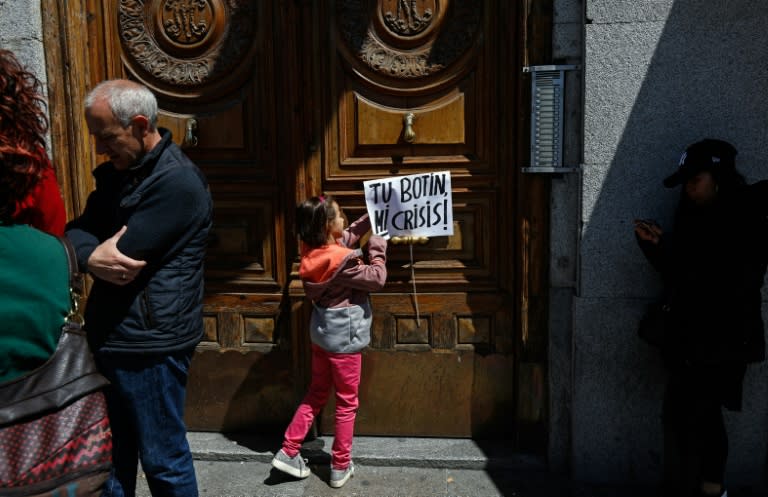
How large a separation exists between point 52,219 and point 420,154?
2.38 m

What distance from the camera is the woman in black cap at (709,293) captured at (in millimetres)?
3412

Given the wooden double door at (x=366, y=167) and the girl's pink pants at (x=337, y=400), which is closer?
the girl's pink pants at (x=337, y=400)

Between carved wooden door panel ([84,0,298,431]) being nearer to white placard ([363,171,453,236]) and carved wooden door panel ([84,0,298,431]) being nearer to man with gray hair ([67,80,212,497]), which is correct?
white placard ([363,171,453,236])

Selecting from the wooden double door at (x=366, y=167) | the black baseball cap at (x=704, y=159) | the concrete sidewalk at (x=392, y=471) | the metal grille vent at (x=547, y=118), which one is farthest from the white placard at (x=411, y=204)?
the concrete sidewalk at (x=392, y=471)

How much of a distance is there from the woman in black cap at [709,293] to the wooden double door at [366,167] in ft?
2.68

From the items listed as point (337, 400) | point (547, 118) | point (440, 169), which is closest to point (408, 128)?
point (440, 169)

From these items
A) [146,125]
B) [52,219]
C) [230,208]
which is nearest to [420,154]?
[230,208]

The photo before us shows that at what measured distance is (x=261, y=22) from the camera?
438cm

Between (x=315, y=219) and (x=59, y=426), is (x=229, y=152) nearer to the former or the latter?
(x=315, y=219)

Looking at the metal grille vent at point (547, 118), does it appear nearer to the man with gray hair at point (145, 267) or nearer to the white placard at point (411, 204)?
the white placard at point (411, 204)

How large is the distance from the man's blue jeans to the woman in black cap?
2375 mm

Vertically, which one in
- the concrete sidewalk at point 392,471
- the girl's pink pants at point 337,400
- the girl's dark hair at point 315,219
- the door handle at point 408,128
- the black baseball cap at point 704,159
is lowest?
the concrete sidewalk at point 392,471

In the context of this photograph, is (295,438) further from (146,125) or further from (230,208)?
(146,125)

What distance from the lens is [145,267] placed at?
9.19 feet
